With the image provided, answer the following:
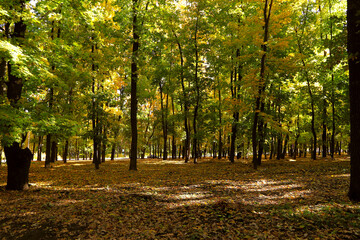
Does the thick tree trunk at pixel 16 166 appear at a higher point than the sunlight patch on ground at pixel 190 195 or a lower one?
higher

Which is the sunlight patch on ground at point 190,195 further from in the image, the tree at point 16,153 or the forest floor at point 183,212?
the tree at point 16,153

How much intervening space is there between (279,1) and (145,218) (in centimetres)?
1614

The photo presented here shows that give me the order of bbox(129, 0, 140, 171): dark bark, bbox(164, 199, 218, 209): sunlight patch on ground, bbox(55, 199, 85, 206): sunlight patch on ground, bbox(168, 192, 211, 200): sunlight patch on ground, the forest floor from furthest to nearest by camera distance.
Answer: bbox(129, 0, 140, 171): dark bark, bbox(168, 192, 211, 200): sunlight patch on ground, bbox(55, 199, 85, 206): sunlight patch on ground, bbox(164, 199, 218, 209): sunlight patch on ground, the forest floor

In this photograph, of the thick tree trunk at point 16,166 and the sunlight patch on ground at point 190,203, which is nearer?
the sunlight patch on ground at point 190,203

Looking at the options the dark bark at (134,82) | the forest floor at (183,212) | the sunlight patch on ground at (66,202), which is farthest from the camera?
the dark bark at (134,82)

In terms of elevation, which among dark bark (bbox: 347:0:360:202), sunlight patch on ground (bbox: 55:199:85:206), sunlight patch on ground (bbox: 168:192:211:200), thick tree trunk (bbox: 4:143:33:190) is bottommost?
sunlight patch on ground (bbox: 55:199:85:206)

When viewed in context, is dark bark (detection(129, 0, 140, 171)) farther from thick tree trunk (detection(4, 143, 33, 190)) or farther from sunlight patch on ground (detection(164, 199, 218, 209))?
sunlight patch on ground (detection(164, 199, 218, 209))

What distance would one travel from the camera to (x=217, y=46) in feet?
71.6

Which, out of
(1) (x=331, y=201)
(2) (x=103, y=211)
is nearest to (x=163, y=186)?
(2) (x=103, y=211)

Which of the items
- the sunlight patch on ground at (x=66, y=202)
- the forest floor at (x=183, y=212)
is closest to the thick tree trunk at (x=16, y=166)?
the forest floor at (x=183, y=212)

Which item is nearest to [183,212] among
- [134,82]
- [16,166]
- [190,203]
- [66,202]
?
[190,203]

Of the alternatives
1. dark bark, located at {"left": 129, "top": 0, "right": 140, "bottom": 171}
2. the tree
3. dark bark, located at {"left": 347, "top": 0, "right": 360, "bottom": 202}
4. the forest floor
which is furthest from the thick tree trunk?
dark bark, located at {"left": 347, "top": 0, "right": 360, "bottom": 202}

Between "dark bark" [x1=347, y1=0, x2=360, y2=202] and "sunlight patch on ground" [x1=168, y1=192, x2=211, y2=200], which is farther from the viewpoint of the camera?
"sunlight patch on ground" [x1=168, y1=192, x2=211, y2=200]

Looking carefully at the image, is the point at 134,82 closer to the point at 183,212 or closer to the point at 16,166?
the point at 16,166
